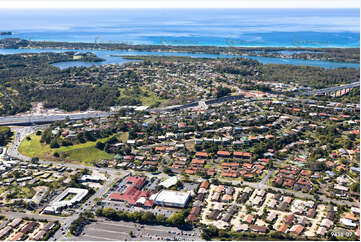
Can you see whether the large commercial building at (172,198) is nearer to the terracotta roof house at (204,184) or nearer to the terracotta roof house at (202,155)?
the terracotta roof house at (204,184)

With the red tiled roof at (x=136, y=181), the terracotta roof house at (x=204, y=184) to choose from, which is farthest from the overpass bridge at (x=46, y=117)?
the terracotta roof house at (x=204, y=184)

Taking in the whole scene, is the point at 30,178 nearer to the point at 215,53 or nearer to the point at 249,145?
the point at 249,145

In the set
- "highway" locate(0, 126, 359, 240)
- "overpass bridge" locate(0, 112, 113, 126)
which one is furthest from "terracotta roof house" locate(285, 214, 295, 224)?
"overpass bridge" locate(0, 112, 113, 126)

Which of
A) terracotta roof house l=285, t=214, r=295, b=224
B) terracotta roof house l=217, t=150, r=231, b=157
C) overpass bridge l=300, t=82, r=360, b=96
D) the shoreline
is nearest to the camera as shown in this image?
terracotta roof house l=285, t=214, r=295, b=224

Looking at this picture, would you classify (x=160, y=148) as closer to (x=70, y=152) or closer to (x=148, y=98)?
(x=70, y=152)

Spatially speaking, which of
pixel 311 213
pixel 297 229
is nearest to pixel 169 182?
pixel 297 229

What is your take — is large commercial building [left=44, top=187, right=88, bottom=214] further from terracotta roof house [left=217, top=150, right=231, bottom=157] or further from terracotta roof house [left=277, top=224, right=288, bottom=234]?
terracotta roof house [left=277, top=224, right=288, bottom=234]
